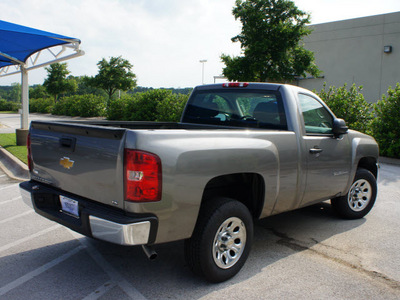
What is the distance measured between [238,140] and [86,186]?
4.58 ft

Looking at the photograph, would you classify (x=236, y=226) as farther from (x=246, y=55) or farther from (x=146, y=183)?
(x=246, y=55)

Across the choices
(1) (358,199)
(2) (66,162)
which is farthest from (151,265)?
(1) (358,199)

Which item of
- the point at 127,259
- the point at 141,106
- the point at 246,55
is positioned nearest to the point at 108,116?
the point at 141,106

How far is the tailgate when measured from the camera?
2.77 m

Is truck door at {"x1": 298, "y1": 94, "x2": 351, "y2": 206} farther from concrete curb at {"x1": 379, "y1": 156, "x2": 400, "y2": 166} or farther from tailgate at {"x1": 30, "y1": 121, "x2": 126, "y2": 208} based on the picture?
concrete curb at {"x1": 379, "y1": 156, "x2": 400, "y2": 166}

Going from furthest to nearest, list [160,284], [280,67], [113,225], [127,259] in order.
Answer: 1. [280,67]
2. [127,259]
3. [160,284]
4. [113,225]

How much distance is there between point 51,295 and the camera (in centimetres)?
303

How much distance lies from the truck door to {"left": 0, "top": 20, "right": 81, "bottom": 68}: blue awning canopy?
6819mm

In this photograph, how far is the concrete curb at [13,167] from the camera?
769 centimetres

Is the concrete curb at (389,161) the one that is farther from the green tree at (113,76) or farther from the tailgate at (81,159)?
the green tree at (113,76)

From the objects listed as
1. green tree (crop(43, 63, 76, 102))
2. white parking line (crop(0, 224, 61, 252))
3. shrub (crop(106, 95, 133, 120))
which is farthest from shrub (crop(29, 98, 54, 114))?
white parking line (crop(0, 224, 61, 252))

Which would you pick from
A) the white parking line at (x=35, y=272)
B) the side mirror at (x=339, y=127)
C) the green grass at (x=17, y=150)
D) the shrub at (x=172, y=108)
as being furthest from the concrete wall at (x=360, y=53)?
the white parking line at (x=35, y=272)

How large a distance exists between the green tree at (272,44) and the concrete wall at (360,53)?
2.16 meters

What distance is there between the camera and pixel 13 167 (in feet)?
27.8
